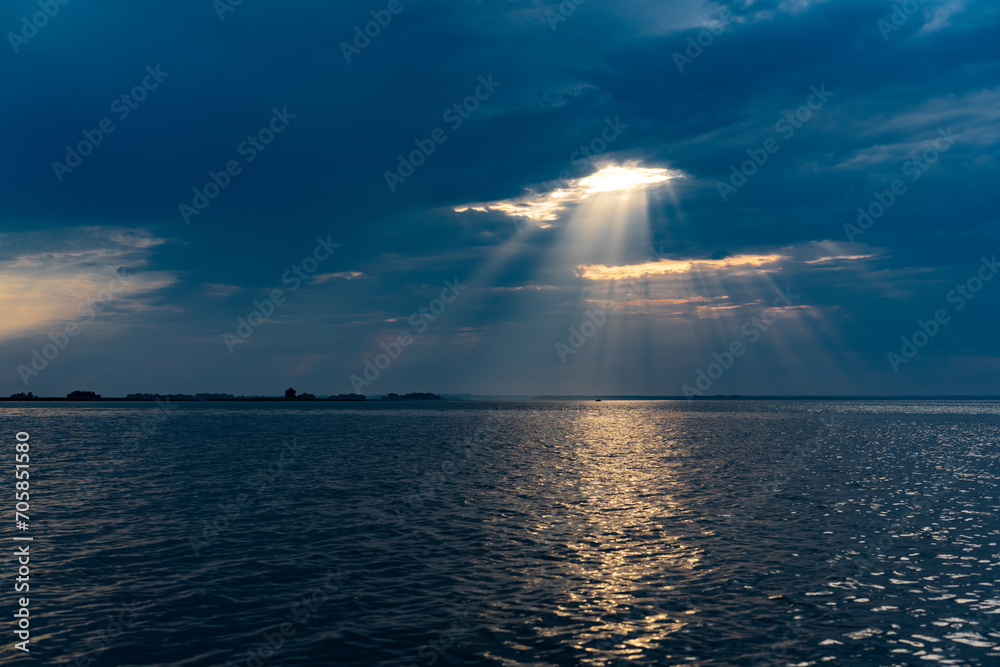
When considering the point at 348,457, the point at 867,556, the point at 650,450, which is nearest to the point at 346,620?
the point at 867,556

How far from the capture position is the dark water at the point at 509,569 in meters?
17.2

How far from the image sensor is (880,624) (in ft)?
61.8

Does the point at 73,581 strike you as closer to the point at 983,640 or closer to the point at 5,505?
the point at 5,505

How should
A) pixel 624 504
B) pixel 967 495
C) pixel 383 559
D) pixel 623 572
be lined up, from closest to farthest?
pixel 623 572 → pixel 383 559 → pixel 624 504 → pixel 967 495

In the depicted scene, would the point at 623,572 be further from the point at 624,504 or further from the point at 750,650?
the point at 624,504

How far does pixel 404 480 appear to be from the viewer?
4966 centimetres

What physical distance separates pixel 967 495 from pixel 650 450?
132 ft

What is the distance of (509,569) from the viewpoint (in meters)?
24.5

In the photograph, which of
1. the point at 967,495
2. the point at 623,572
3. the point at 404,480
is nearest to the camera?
the point at 623,572

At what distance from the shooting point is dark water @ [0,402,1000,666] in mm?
17203

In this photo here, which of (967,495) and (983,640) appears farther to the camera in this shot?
(967,495)

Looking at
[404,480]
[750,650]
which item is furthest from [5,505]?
[750,650]

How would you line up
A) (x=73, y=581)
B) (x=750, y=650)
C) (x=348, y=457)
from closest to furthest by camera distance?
(x=750, y=650)
(x=73, y=581)
(x=348, y=457)

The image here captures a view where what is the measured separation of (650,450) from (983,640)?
64.6m
